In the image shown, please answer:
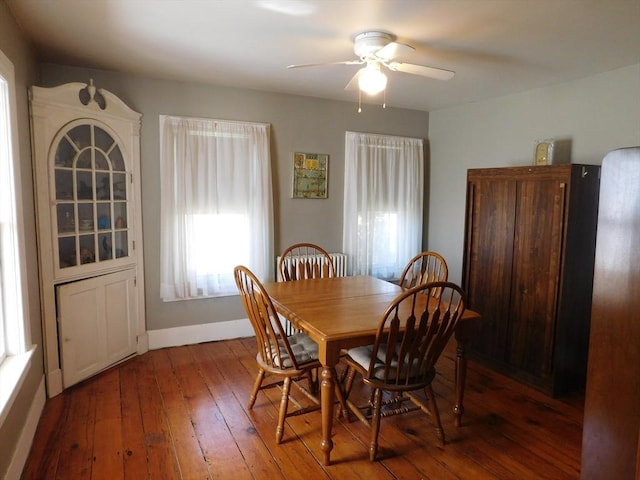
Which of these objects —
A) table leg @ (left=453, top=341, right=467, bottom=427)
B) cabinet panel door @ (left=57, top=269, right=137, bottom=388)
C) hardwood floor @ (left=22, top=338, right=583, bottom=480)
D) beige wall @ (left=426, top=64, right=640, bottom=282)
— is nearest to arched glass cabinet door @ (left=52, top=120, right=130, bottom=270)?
cabinet panel door @ (left=57, top=269, right=137, bottom=388)

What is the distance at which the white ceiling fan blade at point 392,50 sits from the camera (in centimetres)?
233

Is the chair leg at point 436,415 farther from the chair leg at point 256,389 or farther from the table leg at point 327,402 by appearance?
the chair leg at point 256,389

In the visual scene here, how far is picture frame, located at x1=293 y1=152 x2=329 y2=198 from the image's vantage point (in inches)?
164

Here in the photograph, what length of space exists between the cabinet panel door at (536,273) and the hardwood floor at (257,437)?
11.4 inches

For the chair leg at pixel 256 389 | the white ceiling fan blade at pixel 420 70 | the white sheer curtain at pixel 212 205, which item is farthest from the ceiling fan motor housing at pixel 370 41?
the chair leg at pixel 256 389

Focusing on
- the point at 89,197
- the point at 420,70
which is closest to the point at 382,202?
the point at 420,70

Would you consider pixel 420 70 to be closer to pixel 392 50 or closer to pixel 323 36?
pixel 392 50

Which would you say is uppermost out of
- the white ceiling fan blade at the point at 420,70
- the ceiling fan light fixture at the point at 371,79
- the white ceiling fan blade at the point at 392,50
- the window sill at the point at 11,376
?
the white ceiling fan blade at the point at 392,50

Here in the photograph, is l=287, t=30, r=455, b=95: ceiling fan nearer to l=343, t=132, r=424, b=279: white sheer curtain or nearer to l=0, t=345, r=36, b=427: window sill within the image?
l=343, t=132, r=424, b=279: white sheer curtain

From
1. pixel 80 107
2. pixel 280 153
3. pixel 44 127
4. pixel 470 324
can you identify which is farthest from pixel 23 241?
pixel 470 324

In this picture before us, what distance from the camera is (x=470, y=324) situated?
7.97 ft

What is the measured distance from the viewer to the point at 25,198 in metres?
2.51

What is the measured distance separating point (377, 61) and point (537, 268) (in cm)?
188

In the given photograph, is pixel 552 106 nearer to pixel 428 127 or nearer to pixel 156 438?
pixel 428 127
